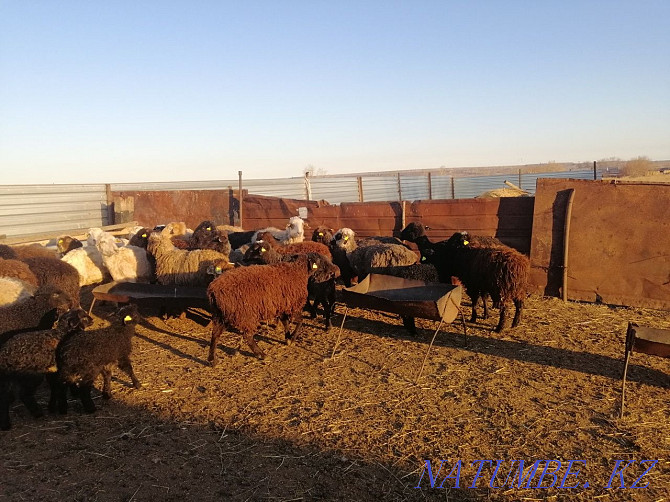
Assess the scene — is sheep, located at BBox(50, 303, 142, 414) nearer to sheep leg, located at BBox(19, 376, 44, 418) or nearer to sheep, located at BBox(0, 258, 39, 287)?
sheep leg, located at BBox(19, 376, 44, 418)

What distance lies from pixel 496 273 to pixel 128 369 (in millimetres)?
5262

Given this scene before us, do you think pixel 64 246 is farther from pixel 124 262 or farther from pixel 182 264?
pixel 182 264

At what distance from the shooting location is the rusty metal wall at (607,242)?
863 cm

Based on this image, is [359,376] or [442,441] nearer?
[442,441]

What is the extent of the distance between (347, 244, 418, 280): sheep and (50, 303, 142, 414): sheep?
4.33m

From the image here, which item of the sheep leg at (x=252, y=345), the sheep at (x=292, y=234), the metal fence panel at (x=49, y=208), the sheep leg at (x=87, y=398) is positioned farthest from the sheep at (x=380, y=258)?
the metal fence panel at (x=49, y=208)

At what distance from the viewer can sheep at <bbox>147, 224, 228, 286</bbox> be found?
830 centimetres

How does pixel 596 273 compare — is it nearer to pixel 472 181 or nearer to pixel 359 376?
pixel 359 376

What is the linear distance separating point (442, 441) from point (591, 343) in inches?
146

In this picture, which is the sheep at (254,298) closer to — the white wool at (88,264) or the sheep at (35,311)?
the sheep at (35,311)

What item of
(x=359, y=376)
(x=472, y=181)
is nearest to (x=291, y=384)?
(x=359, y=376)

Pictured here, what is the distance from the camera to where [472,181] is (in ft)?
71.8

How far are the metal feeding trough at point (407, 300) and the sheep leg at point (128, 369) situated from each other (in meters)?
2.43

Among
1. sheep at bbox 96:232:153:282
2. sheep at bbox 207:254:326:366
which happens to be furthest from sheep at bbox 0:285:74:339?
sheep at bbox 96:232:153:282
